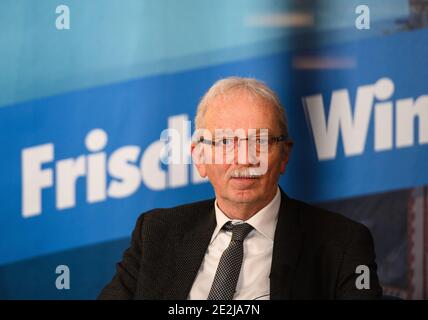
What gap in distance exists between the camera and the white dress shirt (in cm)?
194

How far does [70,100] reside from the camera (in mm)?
2271

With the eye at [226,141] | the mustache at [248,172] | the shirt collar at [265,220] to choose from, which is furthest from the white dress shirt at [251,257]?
the eye at [226,141]

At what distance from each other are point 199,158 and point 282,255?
15.9 inches

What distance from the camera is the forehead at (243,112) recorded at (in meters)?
1.90

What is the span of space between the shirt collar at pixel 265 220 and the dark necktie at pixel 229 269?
1.1 inches

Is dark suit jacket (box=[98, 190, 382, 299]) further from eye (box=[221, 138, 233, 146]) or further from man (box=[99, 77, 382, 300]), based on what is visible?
eye (box=[221, 138, 233, 146])

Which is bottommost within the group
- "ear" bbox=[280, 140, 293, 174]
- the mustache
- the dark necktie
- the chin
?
the dark necktie

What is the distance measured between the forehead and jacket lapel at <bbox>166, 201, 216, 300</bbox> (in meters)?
0.32

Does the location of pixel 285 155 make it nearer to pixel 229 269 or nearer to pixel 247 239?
pixel 247 239

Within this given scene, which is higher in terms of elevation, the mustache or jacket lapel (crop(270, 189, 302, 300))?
the mustache

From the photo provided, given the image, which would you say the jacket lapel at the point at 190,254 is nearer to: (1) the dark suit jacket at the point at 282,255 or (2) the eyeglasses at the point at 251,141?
(1) the dark suit jacket at the point at 282,255

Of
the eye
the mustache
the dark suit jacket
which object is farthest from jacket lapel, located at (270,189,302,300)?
the eye

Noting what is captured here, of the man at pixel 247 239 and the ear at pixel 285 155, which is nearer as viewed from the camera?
the man at pixel 247 239
